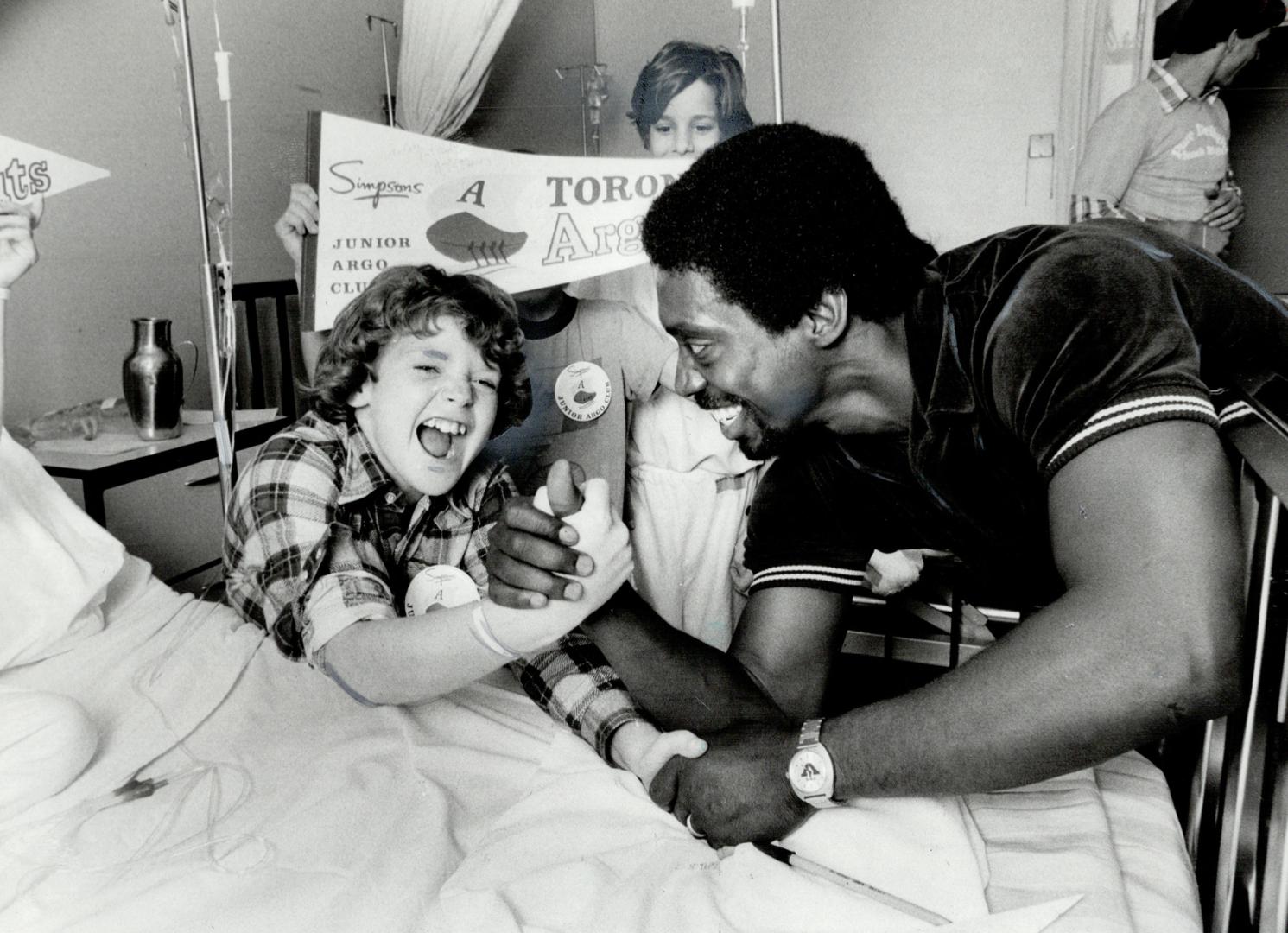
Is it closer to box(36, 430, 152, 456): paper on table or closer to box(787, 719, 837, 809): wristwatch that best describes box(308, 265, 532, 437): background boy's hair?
box(36, 430, 152, 456): paper on table

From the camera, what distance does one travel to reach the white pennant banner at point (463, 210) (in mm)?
1354

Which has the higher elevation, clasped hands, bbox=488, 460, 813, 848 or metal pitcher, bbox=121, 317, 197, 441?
metal pitcher, bbox=121, 317, 197, 441

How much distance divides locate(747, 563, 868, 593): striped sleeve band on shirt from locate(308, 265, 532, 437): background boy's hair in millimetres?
413

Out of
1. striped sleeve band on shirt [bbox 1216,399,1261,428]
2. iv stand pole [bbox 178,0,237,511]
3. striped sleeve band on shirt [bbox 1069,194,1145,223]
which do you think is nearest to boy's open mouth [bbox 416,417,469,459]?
iv stand pole [bbox 178,0,237,511]

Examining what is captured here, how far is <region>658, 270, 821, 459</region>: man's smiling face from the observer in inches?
43.8

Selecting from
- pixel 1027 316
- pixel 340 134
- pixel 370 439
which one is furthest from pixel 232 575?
pixel 1027 316

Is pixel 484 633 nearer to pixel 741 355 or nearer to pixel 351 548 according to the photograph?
pixel 351 548

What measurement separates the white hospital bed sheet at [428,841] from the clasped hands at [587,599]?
0.03 metres

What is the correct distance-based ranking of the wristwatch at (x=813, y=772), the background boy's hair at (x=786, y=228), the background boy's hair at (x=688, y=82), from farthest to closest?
1. the background boy's hair at (x=688, y=82)
2. the background boy's hair at (x=786, y=228)
3. the wristwatch at (x=813, y=772)

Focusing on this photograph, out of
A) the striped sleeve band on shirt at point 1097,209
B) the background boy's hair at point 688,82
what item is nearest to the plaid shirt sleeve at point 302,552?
the background boy's hair at point 688,82

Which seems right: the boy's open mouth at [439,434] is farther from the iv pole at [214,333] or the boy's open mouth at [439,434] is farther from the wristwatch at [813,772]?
the wristwatch at [813,772]

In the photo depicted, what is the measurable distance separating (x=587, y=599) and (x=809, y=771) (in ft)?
0.87

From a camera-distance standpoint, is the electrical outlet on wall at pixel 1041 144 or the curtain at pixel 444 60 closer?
the curtain at pixel 444 60

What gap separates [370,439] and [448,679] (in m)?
0.33
